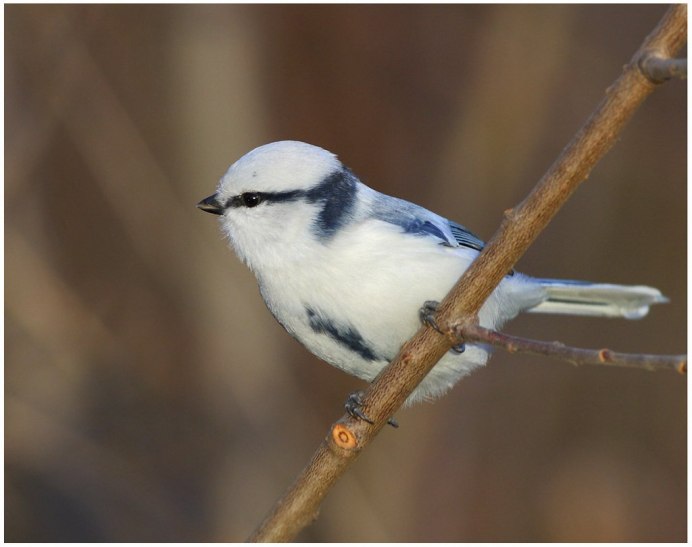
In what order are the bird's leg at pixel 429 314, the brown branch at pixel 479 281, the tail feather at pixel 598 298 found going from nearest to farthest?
the brown branch at pixel 479 281, the bird's leg at pixel 429 314, the tail feather at pixel 598 298

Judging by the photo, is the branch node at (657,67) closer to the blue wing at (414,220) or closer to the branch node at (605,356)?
the branch node at (605,356)

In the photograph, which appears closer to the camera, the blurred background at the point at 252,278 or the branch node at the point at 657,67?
the branch node at the point at 657,67

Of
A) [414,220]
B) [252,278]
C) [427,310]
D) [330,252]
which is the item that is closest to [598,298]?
[414,220]

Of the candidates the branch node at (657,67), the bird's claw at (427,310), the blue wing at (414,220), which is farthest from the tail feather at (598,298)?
the branch node at (657,67)

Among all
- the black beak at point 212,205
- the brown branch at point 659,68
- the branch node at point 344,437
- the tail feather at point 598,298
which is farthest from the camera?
the tail feather at point 598,298

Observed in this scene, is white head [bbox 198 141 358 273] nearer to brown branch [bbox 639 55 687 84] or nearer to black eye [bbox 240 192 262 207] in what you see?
black eye [bbox 240 192 262 207]

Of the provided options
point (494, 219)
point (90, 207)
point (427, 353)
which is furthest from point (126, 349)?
point (427, 353)

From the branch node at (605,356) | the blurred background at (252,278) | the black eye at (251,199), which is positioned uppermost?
the branch node at (605,356)
